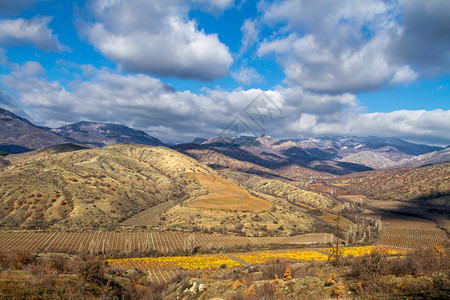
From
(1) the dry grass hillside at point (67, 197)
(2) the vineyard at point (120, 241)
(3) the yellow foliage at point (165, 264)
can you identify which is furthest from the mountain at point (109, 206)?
(3) the yellow foliage at point (165, 264)

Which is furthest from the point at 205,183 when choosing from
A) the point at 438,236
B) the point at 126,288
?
the point at 126,288

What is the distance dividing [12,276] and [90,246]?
57040 millimetres

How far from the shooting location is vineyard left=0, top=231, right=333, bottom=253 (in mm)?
67981

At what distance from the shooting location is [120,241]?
267ft

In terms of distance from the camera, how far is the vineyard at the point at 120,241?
67981 millimetres

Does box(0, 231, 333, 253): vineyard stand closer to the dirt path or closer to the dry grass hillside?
the dry grass hillside

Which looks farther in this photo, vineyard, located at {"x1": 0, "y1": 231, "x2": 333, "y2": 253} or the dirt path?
the dirt path

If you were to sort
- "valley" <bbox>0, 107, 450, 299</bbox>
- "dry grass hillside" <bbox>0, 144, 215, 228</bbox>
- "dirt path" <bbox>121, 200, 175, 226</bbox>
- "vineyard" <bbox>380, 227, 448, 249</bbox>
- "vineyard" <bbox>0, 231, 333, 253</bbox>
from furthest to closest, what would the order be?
"dirt path" <bbox>121, 200, 175, 226</bbox>, "vineyard" <bbox>380, 227, 448, 249</bbox>, "dry grass hillside" <bbox>0, 144, 215, 228</bbox>, "vineyard" <bbox>0, 231, 333, 253</bbox>, "valley" <bbox>0, 107, 450, 299</bbox>

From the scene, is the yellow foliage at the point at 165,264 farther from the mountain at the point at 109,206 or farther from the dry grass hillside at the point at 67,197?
the dry grass hillside at the point at 67,197

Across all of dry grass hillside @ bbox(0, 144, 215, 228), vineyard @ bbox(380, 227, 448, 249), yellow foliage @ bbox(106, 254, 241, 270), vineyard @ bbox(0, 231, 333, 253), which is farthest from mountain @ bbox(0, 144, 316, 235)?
yellow foliage @ bbox(106, 254, 241, 270)

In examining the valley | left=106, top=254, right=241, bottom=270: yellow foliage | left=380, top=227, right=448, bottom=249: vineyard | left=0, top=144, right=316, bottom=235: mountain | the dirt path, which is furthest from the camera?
the dirt path

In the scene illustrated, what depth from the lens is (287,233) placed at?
117 meters

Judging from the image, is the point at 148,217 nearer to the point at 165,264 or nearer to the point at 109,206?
the point at 109,206

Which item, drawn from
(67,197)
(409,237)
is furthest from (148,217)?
(409,237)
